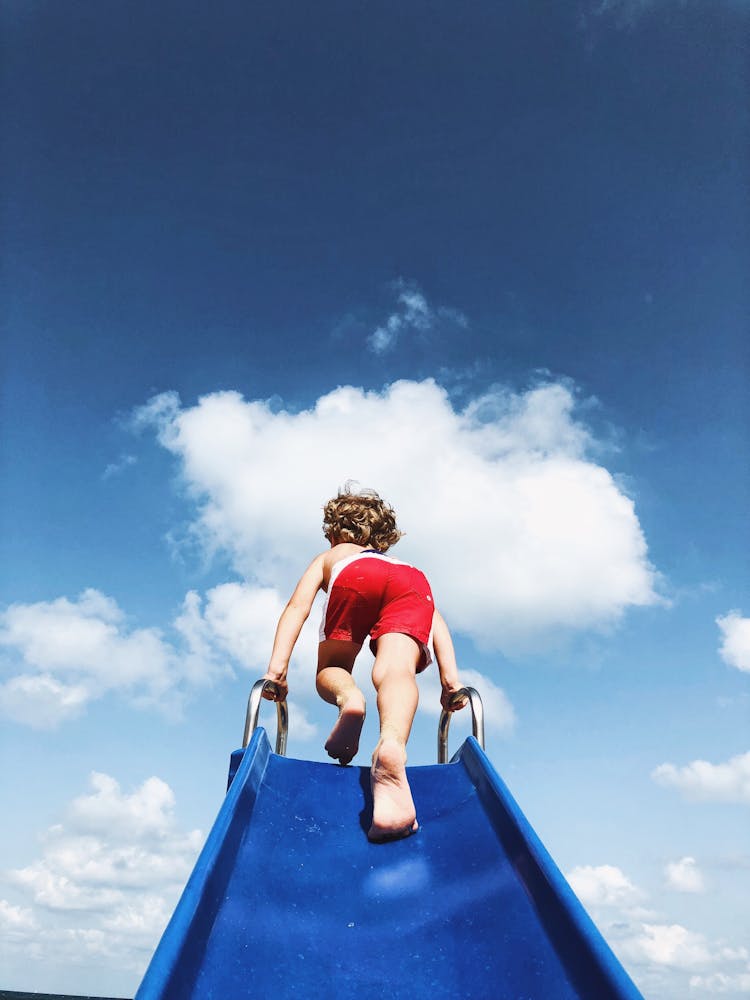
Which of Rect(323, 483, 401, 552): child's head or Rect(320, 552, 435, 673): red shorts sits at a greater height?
Rect(323, 483, 401, 552): child's head

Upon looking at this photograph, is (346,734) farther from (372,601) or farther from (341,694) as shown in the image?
(372,601)

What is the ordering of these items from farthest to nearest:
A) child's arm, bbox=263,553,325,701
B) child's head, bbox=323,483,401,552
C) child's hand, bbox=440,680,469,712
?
child's head, bbox=323,483,401,552 → child's hand, bbox=440,680,469,712 → child's arm, bbox=263,553,325,701

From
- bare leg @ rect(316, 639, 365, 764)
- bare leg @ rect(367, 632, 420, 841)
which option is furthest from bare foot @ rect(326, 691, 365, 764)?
bare leg @ rect(367, 632, 420, 841)

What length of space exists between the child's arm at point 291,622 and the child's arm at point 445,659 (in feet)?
2.05

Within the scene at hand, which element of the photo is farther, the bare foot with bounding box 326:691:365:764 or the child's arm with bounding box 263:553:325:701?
the child's arm with bounding box 263:553:325:701

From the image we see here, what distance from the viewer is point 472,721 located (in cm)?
321

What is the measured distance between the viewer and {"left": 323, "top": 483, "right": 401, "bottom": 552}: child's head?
163 inches

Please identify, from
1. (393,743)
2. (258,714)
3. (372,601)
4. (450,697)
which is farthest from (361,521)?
(393,743)

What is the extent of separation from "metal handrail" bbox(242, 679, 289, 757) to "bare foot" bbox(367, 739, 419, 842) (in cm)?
62

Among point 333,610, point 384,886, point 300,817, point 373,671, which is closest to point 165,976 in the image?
point 384,886

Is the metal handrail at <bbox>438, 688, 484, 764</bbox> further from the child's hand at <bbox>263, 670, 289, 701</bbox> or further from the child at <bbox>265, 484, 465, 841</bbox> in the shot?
the child's hand at <bbox>263, 670, 289, 701</bbox>

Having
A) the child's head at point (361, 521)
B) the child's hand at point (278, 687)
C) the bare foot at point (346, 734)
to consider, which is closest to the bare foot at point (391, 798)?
→ the bare foot at point (346, 734)

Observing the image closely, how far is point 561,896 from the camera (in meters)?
1.88

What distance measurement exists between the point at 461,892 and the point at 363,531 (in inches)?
87.8
